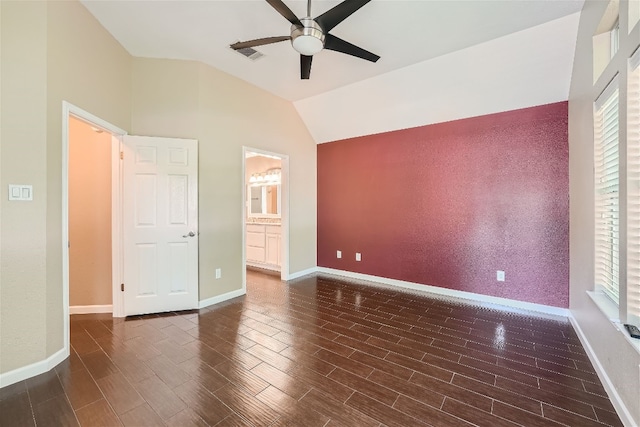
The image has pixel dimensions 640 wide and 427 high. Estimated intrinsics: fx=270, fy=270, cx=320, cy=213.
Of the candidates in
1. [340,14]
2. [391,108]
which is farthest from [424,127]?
[340,14]

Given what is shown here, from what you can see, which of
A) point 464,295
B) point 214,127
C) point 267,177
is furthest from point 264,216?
point 464,295

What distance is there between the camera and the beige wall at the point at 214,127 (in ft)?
10.7

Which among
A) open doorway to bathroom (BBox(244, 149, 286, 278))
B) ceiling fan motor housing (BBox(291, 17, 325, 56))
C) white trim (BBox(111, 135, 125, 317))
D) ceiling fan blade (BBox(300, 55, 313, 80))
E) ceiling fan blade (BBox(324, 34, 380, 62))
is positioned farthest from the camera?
open doorway to bathroom (BBox(244, 149, 286, 278))

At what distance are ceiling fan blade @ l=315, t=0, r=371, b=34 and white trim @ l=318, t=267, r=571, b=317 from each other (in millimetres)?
3663

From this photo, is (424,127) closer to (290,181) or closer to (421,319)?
(290,181)

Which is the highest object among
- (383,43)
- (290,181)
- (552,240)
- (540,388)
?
(383,43)

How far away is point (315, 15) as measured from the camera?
8.36 feet

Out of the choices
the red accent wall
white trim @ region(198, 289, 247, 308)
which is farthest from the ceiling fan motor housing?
white trim @ region(198, 289, 247, 308)

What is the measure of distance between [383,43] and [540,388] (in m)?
3.39

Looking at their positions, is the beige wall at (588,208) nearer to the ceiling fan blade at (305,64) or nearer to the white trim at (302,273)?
the ceiling fan blade at (305,64)

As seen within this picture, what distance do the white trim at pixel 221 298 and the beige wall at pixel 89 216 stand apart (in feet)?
3.55

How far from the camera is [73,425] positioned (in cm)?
157

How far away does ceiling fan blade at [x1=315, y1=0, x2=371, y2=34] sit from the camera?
190 cm

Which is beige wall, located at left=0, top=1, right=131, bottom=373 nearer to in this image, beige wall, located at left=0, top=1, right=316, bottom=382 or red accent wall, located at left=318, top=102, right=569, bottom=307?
beige wall, located at left=0, top=1, right=316, bottom=382
